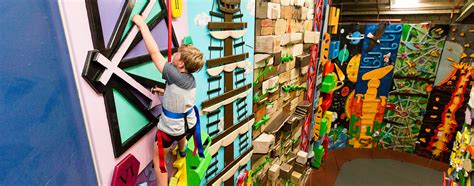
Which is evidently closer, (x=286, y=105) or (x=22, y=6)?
(x=22, y=6)

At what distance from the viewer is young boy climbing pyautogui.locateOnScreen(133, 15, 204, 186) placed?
34.4 inches

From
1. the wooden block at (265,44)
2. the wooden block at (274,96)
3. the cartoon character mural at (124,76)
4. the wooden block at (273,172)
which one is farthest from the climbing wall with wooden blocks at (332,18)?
the cartoon character mural at (124,76)

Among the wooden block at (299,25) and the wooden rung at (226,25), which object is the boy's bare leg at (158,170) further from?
the wooden block at (299,25)

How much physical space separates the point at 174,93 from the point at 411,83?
4.68 meters

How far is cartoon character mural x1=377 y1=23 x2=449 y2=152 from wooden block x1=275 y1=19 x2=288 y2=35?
3060 millimetres

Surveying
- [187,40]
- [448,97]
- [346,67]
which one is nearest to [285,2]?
[187,40]

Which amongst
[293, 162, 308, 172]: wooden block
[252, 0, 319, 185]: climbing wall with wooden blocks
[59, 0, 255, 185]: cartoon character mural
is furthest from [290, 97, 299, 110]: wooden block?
[59, 0, 255, 185]: cartoon character mural

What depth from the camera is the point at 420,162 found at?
4.51 m

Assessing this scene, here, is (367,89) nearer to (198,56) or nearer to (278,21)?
(278,21)

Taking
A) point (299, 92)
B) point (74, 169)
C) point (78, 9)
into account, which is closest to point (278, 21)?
point (299, 92)

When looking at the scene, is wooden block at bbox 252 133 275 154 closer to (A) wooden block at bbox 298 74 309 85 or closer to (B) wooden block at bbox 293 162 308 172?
(A) wooden block at bbox 298 74 309 85

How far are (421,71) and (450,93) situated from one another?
52 centimetres

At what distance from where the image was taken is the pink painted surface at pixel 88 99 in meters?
0.67

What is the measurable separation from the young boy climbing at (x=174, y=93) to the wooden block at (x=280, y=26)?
1217mm
